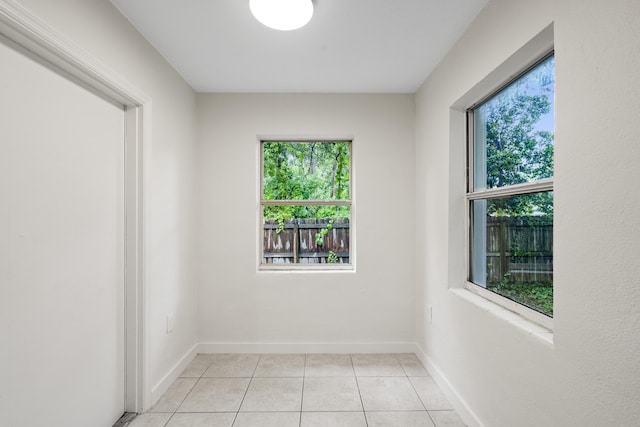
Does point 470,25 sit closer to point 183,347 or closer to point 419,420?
point 419,420

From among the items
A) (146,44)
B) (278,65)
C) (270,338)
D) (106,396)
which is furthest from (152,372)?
(278,65)

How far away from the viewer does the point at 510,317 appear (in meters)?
1.57

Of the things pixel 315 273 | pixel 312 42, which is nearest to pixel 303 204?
pixel 315 273

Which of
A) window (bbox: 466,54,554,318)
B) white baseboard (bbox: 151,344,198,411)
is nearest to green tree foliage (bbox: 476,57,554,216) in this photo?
window (bbox: 466,54,554,318)

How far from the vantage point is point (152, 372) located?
2.15 metres

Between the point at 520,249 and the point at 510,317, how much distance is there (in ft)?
1.14

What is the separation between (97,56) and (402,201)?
245 cm

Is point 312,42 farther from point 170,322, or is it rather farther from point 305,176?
point 170,322

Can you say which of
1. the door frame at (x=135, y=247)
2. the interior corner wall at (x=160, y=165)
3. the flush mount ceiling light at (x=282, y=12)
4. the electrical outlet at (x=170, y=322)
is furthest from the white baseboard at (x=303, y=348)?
the flush mount ceiling light at (x=282, y=12)

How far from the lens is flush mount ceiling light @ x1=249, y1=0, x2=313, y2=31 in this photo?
1644mm

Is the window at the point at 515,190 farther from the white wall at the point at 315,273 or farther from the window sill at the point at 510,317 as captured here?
the white wall at the point at 315,273

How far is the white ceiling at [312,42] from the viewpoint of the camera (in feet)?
5.76

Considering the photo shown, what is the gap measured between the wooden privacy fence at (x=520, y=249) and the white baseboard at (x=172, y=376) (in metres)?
2.34

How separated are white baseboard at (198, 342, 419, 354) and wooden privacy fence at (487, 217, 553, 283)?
136 centimetres
